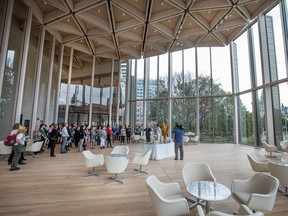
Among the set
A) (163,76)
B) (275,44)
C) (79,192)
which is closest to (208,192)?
(79,192)

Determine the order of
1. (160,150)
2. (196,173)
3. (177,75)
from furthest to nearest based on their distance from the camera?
(177,75)
(160,150)
(196,173)

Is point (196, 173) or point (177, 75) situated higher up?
point (177, 75)

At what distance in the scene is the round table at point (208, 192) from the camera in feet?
7.57

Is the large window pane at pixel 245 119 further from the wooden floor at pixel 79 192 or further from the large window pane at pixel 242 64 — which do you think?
the wooden floor at pixel 79 192

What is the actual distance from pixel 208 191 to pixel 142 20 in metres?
9.57

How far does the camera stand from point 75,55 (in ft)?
45.5

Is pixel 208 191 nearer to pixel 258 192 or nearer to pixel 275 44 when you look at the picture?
pixel 258 192

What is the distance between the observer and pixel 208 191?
2518 mm

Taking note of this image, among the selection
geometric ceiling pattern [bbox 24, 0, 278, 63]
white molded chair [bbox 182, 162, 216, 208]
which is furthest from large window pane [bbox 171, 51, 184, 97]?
white molded chair [bbox 182, 162, 216, 208]

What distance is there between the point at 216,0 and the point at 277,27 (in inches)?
154

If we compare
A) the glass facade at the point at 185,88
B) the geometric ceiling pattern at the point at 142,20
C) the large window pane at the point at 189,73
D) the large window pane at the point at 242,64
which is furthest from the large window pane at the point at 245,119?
the geometric ceiling pattern at the point at 142,20

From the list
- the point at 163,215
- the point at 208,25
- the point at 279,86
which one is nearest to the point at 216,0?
the point at 208,25

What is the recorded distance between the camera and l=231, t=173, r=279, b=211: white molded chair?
7.29 ft

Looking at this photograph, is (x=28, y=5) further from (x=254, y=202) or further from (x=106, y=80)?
(x=254, y=202)
